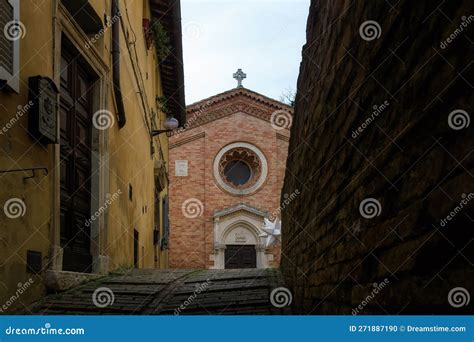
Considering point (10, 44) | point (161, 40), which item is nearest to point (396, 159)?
point (10, 44)

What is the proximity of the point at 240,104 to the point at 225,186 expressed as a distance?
12.7 ft

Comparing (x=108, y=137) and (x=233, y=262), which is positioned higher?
(x=233, y=262)

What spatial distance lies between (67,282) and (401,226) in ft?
14.9

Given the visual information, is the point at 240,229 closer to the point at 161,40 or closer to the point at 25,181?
the point at 161,40

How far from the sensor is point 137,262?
10461mm

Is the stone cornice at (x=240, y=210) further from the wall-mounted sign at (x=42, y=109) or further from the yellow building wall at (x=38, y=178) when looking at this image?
the wall-mounted sign at (x=42, y=109)

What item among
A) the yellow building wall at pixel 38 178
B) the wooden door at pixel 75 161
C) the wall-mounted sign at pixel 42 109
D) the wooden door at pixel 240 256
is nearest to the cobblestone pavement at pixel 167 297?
the yellow building wall at pixel 38 178

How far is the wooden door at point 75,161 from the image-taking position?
20.7ft

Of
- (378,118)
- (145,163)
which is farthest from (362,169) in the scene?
(145,163)

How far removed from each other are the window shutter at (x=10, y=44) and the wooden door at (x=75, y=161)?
69.1 inches

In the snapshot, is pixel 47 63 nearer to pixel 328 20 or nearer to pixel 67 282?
pixel 67 282

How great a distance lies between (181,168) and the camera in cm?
2298

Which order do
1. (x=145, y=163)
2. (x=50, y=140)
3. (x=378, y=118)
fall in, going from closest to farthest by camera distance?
1. (x=378, y=118)
2. (x=50, y=140)
3. (x=145, y=163)

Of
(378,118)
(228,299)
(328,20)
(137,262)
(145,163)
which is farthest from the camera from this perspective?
(145,163)
